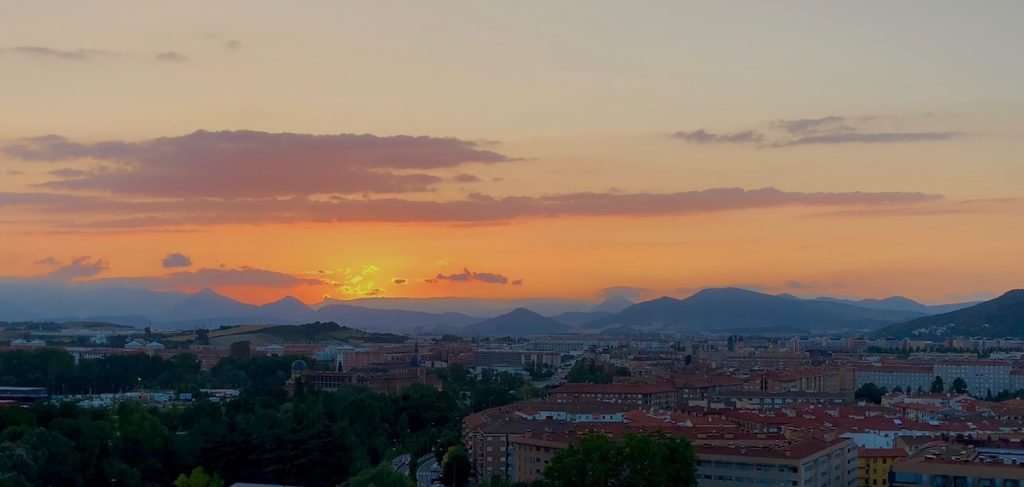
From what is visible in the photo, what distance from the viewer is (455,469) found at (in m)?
34.8

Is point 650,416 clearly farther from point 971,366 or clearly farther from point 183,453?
point 971,366

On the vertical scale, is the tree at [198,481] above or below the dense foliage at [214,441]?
below

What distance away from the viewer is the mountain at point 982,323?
442ft

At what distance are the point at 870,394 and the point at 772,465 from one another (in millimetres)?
38687

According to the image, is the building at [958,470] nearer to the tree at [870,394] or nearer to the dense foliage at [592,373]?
the tree at [870,394]

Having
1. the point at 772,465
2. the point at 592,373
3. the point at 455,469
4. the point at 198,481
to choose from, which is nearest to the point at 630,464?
the point at 772,465

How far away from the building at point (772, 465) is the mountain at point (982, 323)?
108687 mm

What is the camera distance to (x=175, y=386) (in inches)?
2584

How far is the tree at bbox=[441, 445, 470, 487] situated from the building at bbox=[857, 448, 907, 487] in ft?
32.2

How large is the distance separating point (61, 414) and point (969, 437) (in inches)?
949

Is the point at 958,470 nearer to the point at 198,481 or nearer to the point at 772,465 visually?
the point at 772,465

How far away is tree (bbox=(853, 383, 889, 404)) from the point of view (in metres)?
63.6

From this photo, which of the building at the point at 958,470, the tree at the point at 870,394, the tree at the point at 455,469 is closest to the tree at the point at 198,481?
the tree at the point at 455,469

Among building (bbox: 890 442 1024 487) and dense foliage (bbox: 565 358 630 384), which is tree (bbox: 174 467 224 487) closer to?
building (bbox: 890 442 1024 487)
